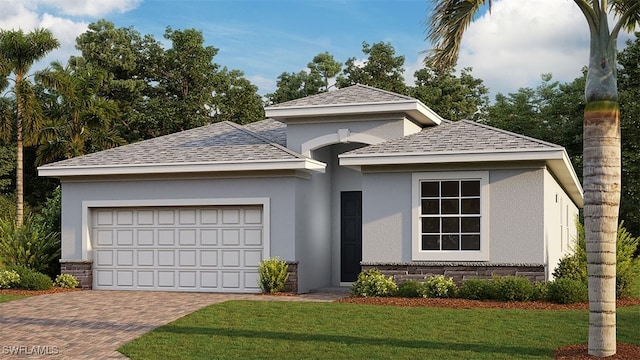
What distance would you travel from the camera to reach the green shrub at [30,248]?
64.6 feet

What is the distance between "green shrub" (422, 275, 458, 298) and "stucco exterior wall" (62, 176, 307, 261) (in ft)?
10.8

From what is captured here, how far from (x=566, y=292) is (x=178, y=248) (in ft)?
29.2

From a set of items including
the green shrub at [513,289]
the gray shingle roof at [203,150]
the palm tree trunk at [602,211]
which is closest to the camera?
the palm tree trunk at [602,211]

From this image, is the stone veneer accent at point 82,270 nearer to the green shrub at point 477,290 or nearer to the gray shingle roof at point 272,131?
the gray shingle roof at point 272,131

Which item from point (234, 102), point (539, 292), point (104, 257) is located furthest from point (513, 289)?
point (234, 102)

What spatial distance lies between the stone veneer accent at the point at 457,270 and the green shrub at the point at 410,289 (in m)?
0.45

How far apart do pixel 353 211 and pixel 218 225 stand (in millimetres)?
3639

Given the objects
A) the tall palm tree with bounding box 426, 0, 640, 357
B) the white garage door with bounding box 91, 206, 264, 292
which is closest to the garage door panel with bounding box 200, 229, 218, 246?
the white garage door with bounding box 91, 206, 264, 292

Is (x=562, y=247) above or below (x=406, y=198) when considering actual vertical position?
below

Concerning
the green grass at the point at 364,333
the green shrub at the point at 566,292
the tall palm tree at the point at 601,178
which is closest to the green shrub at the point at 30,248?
the green grass at the point at 364,333

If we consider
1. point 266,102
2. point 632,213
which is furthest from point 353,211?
point 266,102

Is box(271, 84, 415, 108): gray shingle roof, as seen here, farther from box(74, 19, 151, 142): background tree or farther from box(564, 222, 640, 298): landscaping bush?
box(74, 19, 151, 142): background tree

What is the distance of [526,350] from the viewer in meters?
10.8

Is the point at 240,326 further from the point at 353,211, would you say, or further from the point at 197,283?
the point at 353,211
